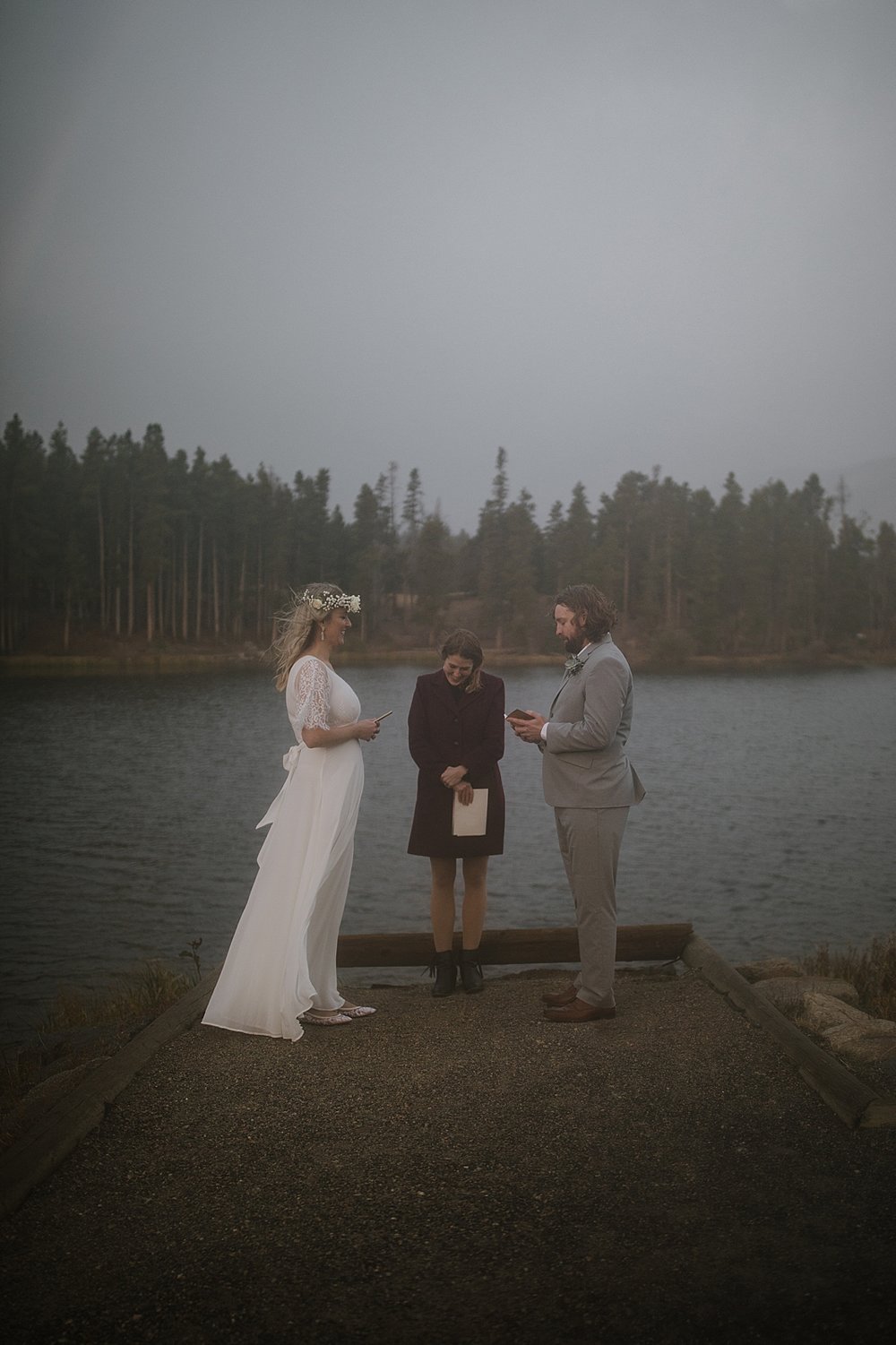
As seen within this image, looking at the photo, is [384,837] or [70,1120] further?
[384,837]

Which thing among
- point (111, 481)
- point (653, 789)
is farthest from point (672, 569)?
point (653, 789)

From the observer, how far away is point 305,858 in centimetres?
604

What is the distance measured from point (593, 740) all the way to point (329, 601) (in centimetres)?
172

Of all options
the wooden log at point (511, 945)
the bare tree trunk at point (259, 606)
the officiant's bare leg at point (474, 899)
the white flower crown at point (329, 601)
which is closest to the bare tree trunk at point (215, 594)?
the bare tree trunk at point (259, 606)

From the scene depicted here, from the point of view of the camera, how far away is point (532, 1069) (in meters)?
5.36

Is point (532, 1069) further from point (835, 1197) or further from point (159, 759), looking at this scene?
point (159, 759)

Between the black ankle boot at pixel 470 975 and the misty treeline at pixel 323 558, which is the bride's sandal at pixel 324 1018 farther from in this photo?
the misty treeline at pixel 323 558

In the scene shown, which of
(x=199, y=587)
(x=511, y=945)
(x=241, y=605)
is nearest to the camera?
(x=511, y=945)

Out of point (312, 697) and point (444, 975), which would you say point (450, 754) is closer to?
point (312, 697)

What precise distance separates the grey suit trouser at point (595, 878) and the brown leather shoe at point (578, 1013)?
1.9 inches

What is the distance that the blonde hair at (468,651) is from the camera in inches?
260

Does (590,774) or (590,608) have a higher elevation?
(590,608)

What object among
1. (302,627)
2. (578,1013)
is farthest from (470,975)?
(302,627)

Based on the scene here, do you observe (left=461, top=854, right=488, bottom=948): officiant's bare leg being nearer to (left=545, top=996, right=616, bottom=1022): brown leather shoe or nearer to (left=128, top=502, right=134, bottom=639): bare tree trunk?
(left=545, top=996, right=616, bottom=1022): brown leather shoe
